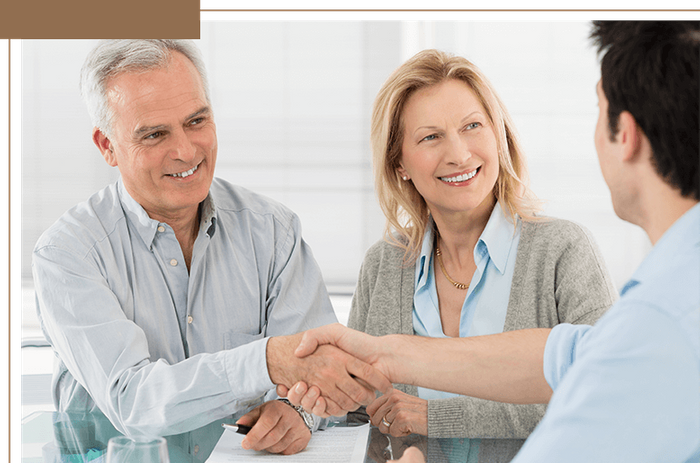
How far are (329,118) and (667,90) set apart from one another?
3.86 meters

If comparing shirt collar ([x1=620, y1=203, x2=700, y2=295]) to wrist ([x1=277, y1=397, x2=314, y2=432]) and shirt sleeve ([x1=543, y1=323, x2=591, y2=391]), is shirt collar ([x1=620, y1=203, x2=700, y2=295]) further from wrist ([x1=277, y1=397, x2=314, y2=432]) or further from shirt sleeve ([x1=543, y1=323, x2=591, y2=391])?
wrist ([x1=277, y1=397, x2=314, y2=432])

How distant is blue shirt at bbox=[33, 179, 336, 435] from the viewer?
4.02 ft

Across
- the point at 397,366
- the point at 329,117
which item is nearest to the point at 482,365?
the point at 397,366

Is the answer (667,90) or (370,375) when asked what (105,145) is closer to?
(370,375)

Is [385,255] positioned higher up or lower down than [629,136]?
lower down

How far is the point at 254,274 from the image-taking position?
1.55 m

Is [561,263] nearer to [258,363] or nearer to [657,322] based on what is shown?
[258,363]

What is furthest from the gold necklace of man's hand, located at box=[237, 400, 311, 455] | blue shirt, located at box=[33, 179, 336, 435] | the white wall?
the white wall

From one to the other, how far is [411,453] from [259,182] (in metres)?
3.77

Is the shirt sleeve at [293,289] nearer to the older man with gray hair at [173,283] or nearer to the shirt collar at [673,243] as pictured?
the older man with gray hair at [173,283]

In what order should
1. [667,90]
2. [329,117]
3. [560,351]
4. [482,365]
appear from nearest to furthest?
[667,90] → [560,351] → [482,365] → [329,117]

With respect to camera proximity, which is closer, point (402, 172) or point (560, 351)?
point (560, 351)

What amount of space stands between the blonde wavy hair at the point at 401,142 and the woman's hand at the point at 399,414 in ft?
1.51

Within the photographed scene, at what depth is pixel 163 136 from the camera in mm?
1417
